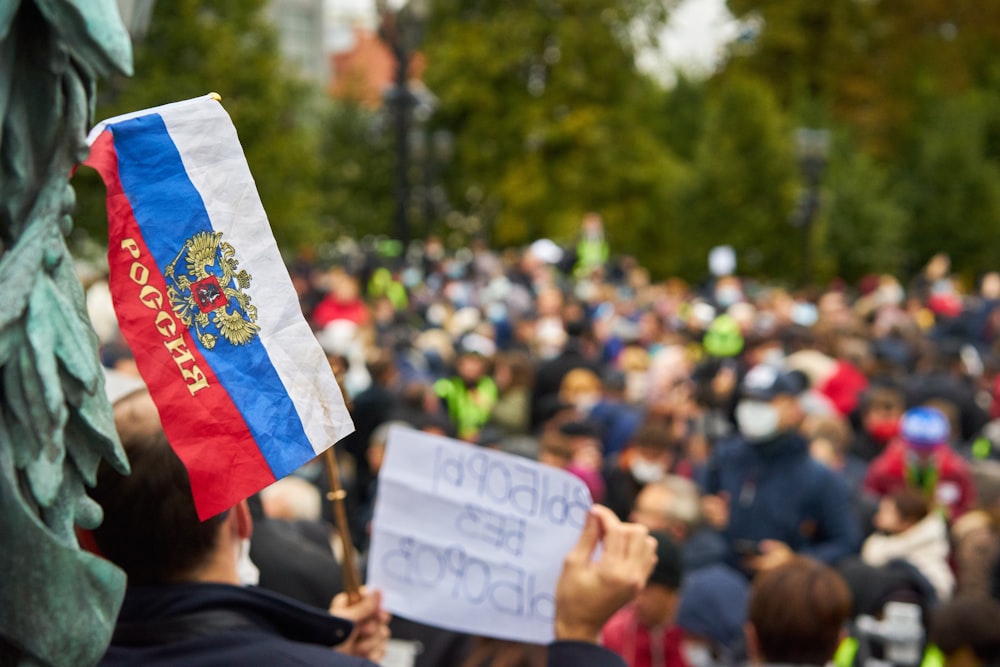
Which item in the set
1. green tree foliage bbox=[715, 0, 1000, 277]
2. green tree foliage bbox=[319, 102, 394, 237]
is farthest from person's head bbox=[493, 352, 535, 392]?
green tree foliage bbox=[319, 102, 394, 237]

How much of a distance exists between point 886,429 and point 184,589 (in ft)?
25.7

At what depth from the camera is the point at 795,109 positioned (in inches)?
1679

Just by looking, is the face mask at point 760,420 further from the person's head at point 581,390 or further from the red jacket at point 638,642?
the person's head at point 581,390

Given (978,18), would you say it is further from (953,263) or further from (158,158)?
(158,158)

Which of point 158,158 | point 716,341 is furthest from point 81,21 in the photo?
point 716,341

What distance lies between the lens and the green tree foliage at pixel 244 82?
28.1 meters

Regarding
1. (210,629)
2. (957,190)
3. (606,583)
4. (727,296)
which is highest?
(957,190)

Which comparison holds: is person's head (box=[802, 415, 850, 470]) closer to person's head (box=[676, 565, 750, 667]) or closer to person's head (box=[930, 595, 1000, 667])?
person's head (box=[676, 565, 750, 667])

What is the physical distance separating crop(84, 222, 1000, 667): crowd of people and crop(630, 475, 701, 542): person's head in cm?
1

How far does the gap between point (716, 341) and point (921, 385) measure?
2292 mm

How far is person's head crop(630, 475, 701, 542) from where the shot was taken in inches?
253

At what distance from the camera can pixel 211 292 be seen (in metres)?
2.38

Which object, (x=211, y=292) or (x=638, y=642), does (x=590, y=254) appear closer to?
(x=638, y=642)

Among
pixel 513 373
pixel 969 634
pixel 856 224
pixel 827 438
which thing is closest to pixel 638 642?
pixel 969 634
